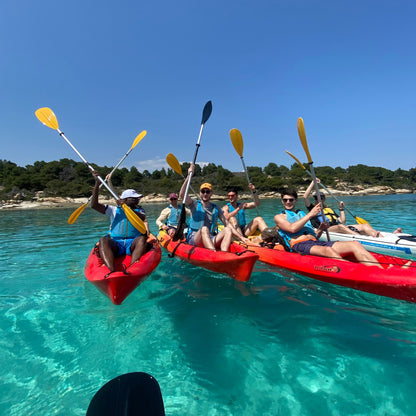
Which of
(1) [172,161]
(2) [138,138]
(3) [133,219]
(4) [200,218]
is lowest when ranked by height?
(4) [200,218]

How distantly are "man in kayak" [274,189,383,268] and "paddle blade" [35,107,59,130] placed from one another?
6423 millimetres

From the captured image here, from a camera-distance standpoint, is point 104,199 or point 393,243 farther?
point 104,199

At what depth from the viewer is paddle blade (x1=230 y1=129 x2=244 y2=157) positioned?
7524 millimetres

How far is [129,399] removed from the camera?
1420mm

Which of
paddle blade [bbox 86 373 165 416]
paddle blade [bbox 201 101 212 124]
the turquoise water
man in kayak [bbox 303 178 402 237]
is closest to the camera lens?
paddle blade [bbox 86 373 165 416]

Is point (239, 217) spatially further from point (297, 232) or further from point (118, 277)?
point (118, 277)

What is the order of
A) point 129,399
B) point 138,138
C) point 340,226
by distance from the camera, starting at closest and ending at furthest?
point 129,399 < point 340,226 < point 138,138

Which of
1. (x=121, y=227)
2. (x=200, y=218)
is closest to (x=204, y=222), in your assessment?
(x=200, y=218)

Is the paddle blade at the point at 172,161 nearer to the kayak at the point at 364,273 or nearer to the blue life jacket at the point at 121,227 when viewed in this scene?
the blue life jacket at the point at 121,227

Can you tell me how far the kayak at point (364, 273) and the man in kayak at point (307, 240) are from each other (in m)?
0.19

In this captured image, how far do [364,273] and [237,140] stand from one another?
5277 mm

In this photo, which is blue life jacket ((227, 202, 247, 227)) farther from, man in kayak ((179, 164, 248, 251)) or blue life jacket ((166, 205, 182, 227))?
man in kayak ((179, 164, 248, 251))

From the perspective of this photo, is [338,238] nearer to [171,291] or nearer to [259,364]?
[171,291]

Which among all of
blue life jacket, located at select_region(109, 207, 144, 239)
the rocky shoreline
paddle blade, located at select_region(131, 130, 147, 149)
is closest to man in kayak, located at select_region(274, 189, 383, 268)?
blue life jacket, located at select_region(109, 207, 144, 239)
